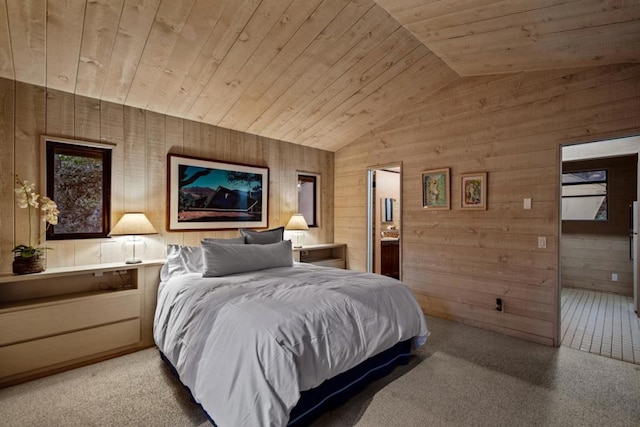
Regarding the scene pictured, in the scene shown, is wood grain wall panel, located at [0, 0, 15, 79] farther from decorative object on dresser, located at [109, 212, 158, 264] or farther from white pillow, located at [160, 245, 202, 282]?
white pillow, located at [160, 245, 202, 282]

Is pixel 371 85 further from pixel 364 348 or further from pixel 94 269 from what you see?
pixel 94 269

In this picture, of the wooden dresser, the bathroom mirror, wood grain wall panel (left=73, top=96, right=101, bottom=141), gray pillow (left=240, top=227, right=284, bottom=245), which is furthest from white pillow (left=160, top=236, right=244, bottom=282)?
the bathroom mirror

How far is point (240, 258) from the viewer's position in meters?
3.00

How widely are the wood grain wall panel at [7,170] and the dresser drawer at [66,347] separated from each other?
2.43 ft

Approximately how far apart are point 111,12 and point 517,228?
13.3ft

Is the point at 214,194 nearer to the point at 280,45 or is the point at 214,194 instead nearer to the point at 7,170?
the point at 7,170

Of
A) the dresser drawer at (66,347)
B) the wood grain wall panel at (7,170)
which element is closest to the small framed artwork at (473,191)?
the dresser drawer at (66,347)

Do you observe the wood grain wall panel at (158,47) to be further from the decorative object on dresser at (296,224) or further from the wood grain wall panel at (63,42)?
the decorative object on dresser at (296,224)

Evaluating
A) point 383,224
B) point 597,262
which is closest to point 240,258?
point 383,224

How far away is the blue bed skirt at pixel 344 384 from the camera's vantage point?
1.83 meters

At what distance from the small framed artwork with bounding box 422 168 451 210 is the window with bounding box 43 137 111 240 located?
367cm

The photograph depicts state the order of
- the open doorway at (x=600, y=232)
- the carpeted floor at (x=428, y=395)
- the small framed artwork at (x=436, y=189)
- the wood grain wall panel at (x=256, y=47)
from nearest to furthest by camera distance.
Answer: the carpeted floor at (x=428, y=395)
the wood grain wall panel at (x=256, y=47)
the small framed artwork at (x=436, y=189)
the open doorway at (x=600, y=232)

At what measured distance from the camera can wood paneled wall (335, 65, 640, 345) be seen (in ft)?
9.59

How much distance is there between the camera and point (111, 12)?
2084mm
